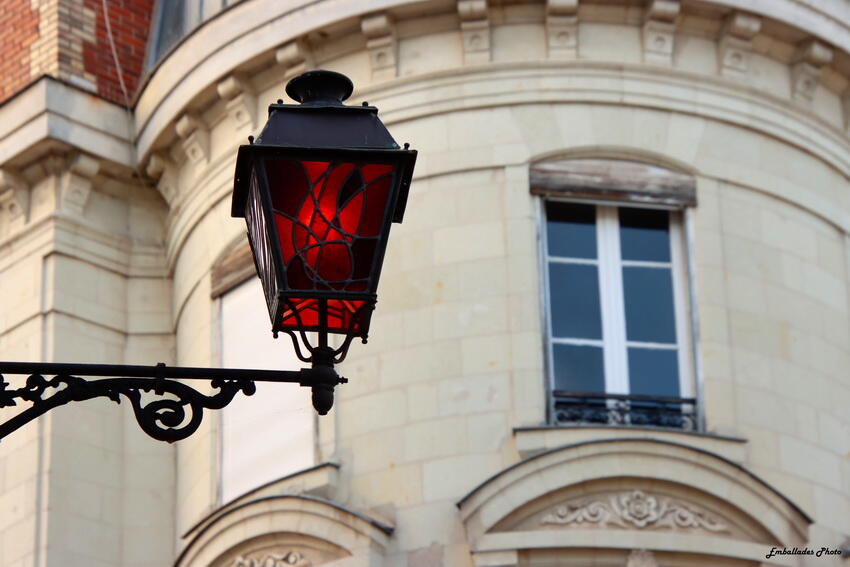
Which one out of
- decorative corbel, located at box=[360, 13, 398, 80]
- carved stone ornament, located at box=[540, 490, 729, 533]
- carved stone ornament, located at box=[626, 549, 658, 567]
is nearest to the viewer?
carved stone ornament, located at box=[626, 549, 658, 567]

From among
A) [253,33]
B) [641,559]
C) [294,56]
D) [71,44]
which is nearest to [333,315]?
[641,559]

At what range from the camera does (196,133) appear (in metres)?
18.5

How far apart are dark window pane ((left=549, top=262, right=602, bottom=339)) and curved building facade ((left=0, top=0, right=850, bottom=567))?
1.0 inches

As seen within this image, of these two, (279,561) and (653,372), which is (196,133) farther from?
(653,372)

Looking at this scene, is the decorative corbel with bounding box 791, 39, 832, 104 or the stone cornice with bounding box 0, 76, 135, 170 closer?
the decorative corbel with bounding box 791, 39, 832, 104

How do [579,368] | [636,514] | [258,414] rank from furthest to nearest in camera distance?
[258,414] < [579,368] < [636,514]

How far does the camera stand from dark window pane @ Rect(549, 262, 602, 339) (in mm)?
16438

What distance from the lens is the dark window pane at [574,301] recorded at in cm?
1644

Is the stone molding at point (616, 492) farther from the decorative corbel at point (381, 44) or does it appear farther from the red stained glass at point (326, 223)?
the red stained glass at point (326, 223)

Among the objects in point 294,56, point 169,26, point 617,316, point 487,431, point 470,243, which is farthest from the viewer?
point 169,26

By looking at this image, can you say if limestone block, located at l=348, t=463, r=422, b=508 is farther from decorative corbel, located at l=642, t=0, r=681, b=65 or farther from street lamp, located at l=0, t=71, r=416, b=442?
street lamp, located at l=0, t=71, r=416, b=442

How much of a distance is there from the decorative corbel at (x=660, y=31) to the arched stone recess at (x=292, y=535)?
4.74 metres

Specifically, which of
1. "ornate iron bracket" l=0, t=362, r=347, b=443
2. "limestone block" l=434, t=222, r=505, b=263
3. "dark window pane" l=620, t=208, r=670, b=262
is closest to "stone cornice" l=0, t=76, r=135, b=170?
"limestone block" l=434, t=222, r=505, b=263

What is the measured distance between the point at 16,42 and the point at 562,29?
5.63 metres
